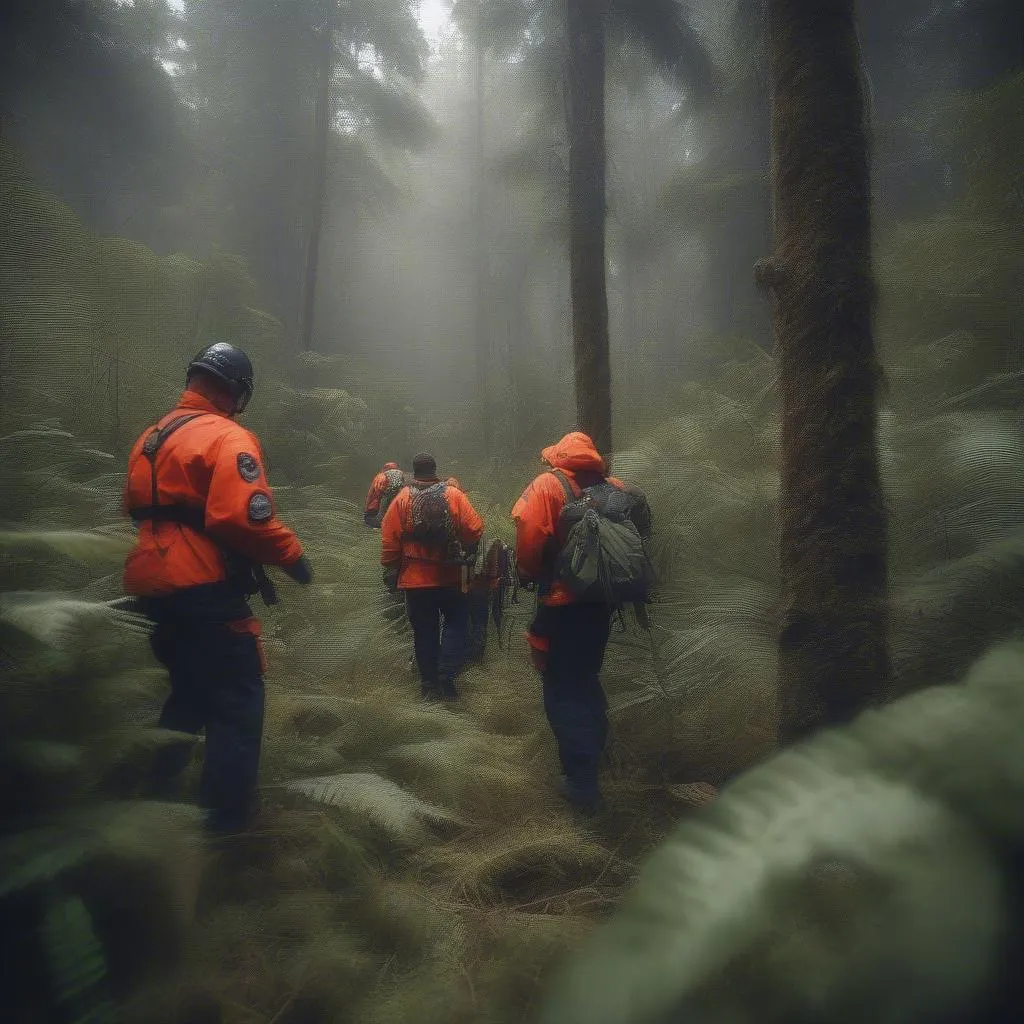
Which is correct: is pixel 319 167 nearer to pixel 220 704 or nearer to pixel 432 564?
pixel 432 564

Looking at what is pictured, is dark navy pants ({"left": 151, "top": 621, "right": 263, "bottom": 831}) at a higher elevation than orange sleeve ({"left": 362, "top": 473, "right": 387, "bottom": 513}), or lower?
lower

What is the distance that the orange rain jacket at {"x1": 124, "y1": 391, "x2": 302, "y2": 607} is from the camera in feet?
7.83

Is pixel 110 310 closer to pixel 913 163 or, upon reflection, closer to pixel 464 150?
pixel 913 163

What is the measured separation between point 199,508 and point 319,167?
15928 millimetres

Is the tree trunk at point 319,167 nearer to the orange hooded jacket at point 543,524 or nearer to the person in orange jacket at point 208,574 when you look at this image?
the orange hooded jacket at point 543,524

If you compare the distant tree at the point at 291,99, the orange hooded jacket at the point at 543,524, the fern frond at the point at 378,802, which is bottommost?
the fern frond at the point at 378,802

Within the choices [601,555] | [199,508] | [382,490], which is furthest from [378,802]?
[382,490]

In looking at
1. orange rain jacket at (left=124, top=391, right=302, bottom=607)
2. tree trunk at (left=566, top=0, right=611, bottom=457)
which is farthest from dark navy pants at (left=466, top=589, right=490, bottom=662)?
orange rain jacket at (left=124, top=391, right=302, bottom=607)

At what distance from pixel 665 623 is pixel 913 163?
32.8ft

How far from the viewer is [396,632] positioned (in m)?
5.21

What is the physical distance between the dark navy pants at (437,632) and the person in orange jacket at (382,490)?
173 cm

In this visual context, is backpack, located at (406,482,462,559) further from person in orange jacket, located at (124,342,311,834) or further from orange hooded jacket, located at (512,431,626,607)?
person in orange jacket, located at (124,342,311,834)

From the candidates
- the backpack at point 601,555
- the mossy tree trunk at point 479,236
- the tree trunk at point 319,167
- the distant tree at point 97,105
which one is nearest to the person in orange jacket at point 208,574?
the backpack at point 601,555

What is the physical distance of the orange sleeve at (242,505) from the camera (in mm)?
2393
